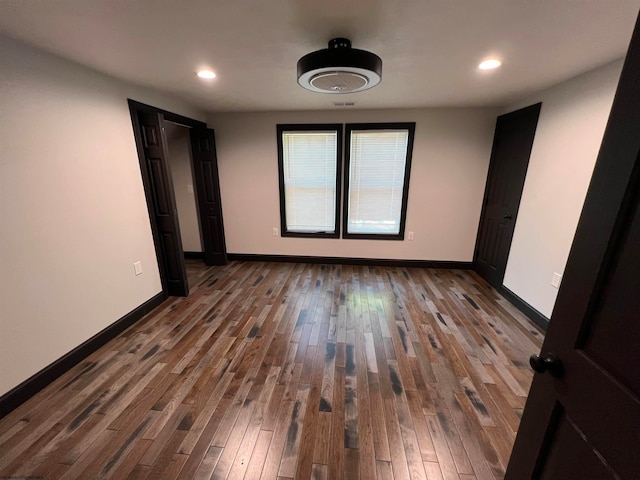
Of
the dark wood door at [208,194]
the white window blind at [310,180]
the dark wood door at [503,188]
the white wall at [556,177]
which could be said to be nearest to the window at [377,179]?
the white window blind at [310,180]

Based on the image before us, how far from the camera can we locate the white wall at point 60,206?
1574 millimetres

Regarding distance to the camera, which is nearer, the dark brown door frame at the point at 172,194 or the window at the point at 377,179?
the dark brown door frame at the point at 172,194

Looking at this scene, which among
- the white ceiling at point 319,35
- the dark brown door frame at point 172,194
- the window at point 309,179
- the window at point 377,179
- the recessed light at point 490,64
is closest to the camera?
the white ceiling at point 319,35

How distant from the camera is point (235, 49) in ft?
5.59

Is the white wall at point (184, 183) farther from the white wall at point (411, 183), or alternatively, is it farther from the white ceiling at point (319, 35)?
the white ceiling at point (319, 35)

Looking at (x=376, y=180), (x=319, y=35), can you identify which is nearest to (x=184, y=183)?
(x=376, y=180)

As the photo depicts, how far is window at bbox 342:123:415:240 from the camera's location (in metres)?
3.54

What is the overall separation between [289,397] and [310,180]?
2.89m

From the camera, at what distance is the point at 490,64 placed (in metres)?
1.93

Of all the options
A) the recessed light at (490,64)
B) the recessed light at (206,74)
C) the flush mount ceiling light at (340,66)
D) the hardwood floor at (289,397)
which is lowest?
the hardwood floor at (289,397)

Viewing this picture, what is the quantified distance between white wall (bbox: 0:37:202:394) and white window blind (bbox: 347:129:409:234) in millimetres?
2624

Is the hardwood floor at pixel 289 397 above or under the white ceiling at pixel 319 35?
under

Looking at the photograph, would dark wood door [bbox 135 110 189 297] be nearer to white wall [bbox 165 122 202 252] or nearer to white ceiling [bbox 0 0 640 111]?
white ceiling [bbox 0 0 640 111]

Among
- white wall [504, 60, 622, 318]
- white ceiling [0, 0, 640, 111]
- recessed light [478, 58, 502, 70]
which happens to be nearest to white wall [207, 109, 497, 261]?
white wall [504, 60, 622, 318]
